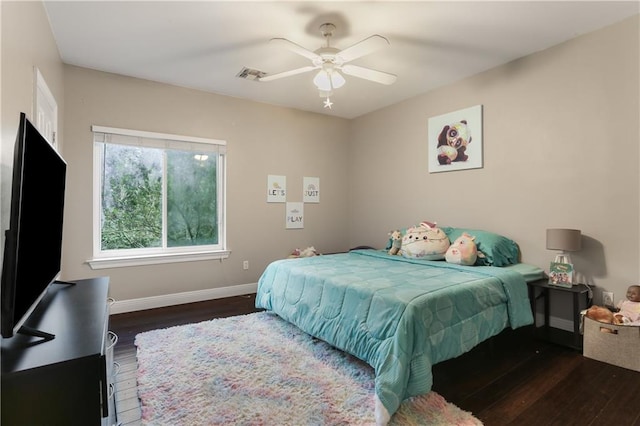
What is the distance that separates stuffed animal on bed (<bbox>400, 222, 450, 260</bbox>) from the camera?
330 centimetres

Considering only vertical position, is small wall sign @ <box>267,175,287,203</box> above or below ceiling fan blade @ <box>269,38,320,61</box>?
below

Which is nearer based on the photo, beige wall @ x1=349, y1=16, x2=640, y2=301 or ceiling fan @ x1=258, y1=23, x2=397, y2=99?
ceiling fan @ x1=258, y1=23, x2=397, y2=99

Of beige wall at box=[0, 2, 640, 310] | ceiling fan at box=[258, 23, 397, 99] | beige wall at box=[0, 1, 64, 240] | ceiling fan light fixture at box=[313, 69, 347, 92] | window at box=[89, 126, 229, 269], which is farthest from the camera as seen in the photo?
window at box=[89, 126, 229, 269]

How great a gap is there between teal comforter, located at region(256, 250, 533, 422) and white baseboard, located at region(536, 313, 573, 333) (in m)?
0.65

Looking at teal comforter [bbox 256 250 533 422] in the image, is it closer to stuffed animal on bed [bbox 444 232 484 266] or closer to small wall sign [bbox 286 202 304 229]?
stuffed animal on bed [bbox 444 232 484 266]

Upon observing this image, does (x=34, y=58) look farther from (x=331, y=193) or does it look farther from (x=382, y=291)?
(x=331, y=193)

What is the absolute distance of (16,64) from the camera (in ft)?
5.36

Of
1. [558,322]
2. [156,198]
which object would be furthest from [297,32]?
[558,322]

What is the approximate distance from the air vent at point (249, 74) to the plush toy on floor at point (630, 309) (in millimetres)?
3732

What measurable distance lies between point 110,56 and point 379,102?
3.12m

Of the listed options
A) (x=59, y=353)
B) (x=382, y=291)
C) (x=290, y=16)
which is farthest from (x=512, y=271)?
(x=59, y=353)

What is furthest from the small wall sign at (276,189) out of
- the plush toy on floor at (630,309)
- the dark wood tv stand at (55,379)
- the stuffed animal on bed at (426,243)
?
the plush toy on floor at (630,309)

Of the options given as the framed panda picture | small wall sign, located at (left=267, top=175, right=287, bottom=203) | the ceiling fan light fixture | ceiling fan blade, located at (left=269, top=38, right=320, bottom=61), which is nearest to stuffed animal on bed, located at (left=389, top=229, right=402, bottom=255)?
the framed panda picture

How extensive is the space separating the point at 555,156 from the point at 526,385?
201 cm
